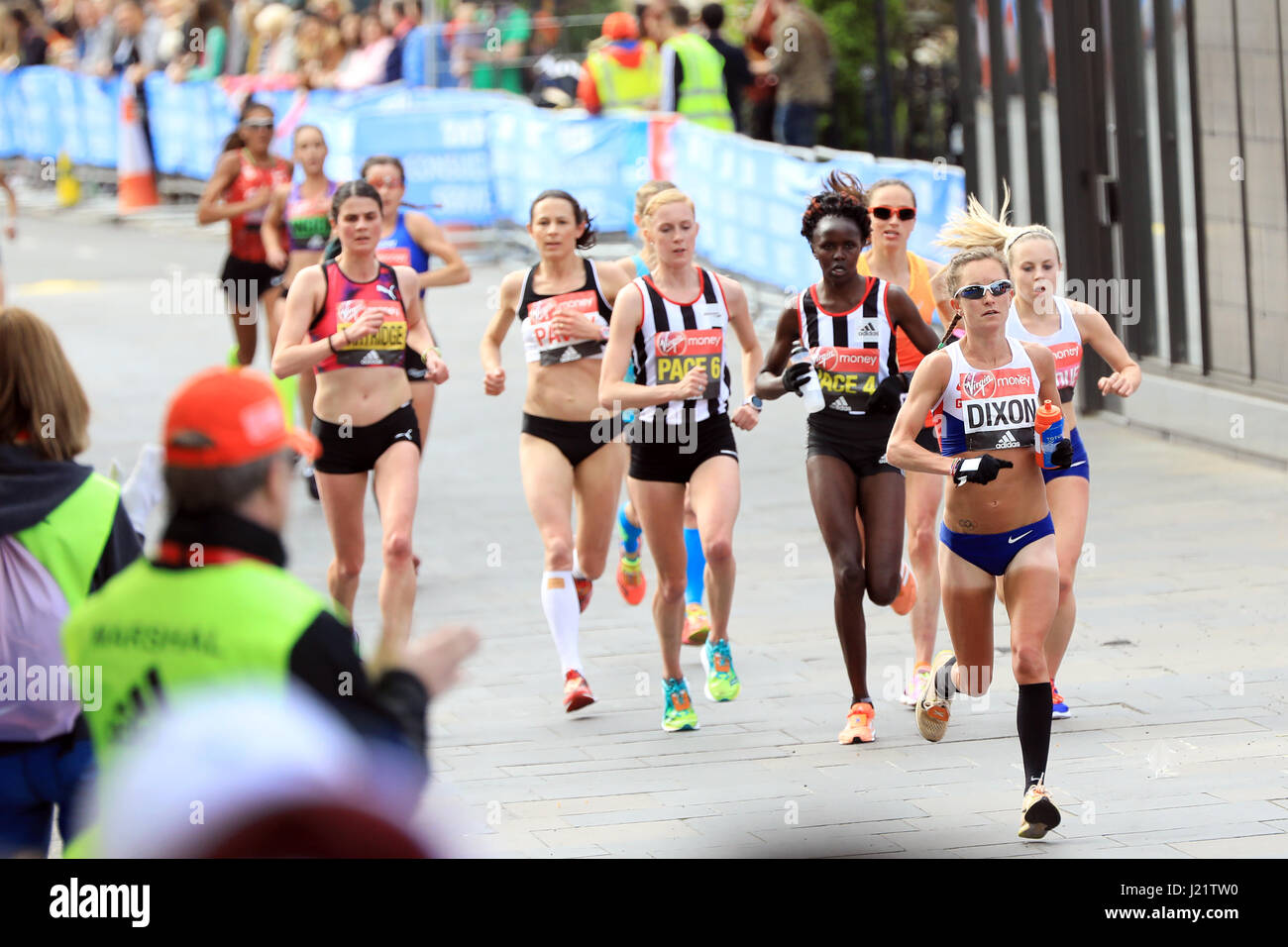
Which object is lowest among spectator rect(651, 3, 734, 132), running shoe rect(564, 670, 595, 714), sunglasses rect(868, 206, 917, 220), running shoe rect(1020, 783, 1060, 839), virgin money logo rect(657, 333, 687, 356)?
running shoe rect(564, 670, 595, 714)

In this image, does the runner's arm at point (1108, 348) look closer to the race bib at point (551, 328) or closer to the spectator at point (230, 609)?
the race bib at point (551, 328)

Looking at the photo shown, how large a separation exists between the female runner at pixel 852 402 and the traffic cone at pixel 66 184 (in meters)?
26.9

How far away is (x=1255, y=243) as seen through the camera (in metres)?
12.2

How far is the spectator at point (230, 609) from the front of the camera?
2895mm

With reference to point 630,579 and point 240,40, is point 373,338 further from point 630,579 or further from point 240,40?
point 240,40

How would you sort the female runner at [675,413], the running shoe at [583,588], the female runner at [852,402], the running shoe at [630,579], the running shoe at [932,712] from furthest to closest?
the running shoe at [630,579]
the running shoe at [583,588]
the female runner at [675,413]
the female runner at [852,402]
the running shoe at [932,712]

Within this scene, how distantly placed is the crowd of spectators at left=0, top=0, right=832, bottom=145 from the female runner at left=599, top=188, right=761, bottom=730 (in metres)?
12.0

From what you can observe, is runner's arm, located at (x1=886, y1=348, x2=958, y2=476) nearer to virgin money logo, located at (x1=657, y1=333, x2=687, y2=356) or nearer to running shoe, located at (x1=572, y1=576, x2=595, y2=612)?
virgin money logo, located at (x1=657, y1=333, x2=687, y2=356)

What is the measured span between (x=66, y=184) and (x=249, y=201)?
800 inches

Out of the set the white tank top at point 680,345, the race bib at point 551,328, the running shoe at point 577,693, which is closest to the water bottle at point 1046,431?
the white tank top at point 680,345

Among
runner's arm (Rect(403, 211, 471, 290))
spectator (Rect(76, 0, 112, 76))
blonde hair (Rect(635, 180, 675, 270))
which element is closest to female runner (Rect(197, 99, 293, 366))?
runner's arm (Rect(403, 211, 471, 290))

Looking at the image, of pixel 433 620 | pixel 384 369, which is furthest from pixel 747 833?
pixel 433 620

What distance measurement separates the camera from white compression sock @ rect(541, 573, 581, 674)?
7891 mm
